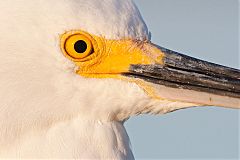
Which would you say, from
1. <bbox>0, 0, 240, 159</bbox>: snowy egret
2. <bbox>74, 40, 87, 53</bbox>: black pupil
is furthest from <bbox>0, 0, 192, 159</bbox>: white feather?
<bbox>74, 40, 87, 53</bbox>: black pupil

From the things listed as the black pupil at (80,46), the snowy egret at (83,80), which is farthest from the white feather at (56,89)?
the black pupil at (80,46)

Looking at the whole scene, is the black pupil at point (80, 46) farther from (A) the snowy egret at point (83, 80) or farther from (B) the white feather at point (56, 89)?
(B) the white feather at point (56, 89)

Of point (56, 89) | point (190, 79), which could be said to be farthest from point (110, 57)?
point (190, 79)

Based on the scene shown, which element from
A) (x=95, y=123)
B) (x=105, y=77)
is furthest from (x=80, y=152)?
(x=105, y=77)

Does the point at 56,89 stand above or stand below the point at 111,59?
below

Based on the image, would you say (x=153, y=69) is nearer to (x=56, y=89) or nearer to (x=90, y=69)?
(x=90, y=69)

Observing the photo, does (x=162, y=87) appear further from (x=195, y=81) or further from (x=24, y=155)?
(x=24, y=155)

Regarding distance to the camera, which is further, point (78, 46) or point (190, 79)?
point (190, 79)

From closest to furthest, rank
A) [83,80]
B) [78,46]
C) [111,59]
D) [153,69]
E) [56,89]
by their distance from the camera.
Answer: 1. [56,89]
2. [83,80]
3. [78,46]
4. [111,59]
5. [153,69]
